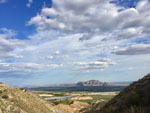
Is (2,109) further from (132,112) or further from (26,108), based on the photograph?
(132,112)

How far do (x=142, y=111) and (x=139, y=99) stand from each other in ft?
8.95

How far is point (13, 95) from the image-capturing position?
3005 centimetres

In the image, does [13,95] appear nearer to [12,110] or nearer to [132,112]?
[12,110]

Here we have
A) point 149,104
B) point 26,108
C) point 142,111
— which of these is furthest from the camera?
point 26,108

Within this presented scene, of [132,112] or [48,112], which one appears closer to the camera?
[132,112]

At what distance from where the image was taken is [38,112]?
31484mm

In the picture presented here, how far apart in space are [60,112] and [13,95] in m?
17.6

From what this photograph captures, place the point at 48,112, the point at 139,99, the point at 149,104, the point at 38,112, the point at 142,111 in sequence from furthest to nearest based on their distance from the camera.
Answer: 1. the point at 48,112
2. the point at 38,112
3. the point at 139,99
4. the point at 149,104
5. the point at 142,111

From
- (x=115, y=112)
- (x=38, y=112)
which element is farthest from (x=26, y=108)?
(x=115, y=112)

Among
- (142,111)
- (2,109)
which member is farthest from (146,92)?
(2,109)

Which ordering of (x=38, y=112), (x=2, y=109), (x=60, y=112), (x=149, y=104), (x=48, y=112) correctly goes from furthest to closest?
(x=60, y=112)
(x=48, y=112)
(x=38, y=112)
(x=2, y=109)
(x=149, y=104)

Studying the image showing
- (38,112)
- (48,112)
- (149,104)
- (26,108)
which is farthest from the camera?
(48,112)

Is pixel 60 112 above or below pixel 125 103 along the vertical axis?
below

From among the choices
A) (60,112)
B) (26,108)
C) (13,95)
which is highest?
(13,95)
